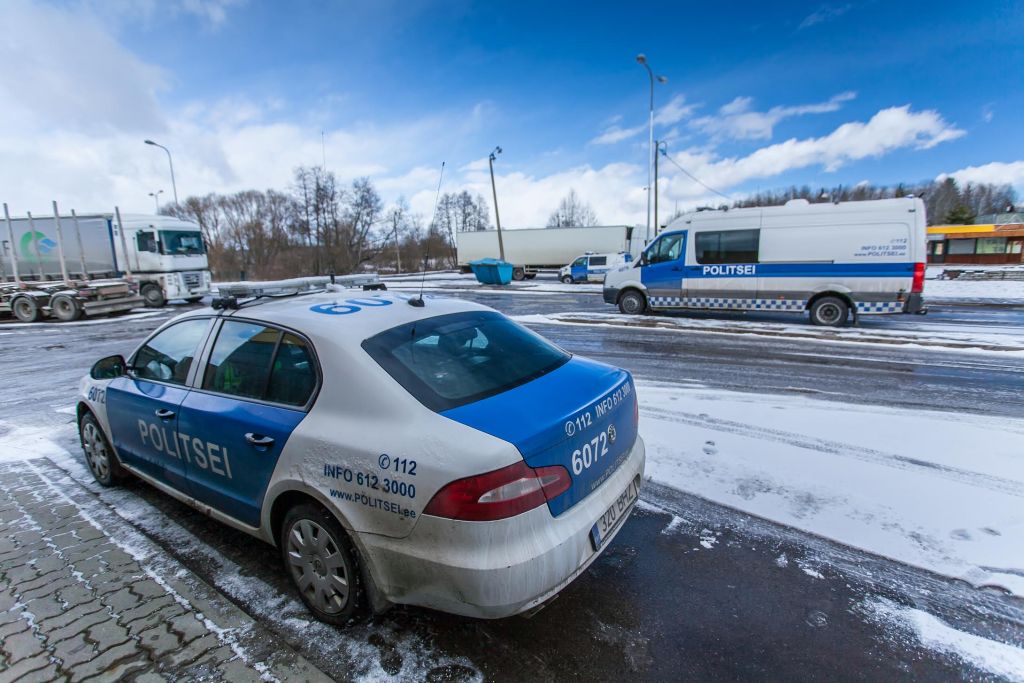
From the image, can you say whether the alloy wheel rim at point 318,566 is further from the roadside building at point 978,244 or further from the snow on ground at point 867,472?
the roadside building at point 978,244

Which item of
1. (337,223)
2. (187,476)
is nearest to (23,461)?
(187,476)

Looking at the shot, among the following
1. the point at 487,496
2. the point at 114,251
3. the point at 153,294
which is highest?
Answer: the point at 114,251

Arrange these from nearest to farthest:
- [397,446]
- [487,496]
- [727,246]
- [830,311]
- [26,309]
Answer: [487,496], [397,446], [830,311], [727,246], [26,309]

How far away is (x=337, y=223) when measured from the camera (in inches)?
2099

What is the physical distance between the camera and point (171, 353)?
338cm

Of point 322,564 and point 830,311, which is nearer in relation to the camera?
point 322,564

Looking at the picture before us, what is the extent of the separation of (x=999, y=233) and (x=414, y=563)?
2346 inches

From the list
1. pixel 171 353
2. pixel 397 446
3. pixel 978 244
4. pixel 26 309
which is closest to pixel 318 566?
pixel 397 446

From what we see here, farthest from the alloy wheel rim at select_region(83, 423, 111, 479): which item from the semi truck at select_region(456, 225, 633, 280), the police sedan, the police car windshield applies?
the semi truck at select_region(456, 225, 633, 280)

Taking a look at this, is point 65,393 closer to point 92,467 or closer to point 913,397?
point 92,467

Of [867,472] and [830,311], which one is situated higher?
[830,311]

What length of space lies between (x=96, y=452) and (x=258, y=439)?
264cm

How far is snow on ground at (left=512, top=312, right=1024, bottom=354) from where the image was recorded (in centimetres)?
928

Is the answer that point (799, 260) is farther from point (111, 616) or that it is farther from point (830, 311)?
point (111, 616)
